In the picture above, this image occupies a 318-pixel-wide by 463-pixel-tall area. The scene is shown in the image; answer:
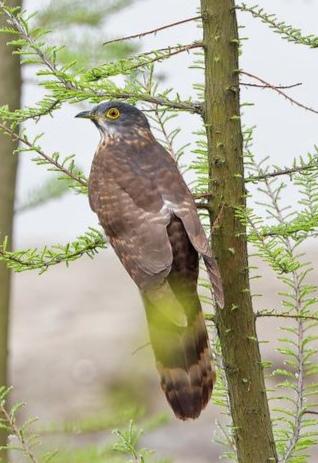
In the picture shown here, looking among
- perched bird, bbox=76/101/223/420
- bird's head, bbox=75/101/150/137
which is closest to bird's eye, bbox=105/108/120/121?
bird's head, bbox=75/101/150/137

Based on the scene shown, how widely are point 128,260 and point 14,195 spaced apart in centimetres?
272

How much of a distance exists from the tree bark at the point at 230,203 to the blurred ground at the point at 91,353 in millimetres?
5609

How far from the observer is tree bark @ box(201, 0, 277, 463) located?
2660 mm

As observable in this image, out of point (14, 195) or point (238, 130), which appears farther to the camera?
point (14, 195)

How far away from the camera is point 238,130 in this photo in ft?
8.77

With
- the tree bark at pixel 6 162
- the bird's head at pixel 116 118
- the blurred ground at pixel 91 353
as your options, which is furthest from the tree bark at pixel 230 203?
the blurred ground at pixel 91 353

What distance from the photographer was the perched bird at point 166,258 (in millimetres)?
2572

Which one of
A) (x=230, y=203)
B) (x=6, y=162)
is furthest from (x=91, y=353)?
(x=230, y=203)

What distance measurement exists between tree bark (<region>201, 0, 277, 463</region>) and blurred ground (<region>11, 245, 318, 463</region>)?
5609mm

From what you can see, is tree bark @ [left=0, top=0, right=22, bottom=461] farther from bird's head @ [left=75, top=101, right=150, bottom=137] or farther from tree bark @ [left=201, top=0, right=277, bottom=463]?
tree bark @ [left=201, top=0, right=277, bottom=463]

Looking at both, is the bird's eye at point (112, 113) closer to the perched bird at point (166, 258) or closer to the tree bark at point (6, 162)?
the perched bird at point (166, 258)

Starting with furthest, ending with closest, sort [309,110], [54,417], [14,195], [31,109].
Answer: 1. [54,417]
2. [14,195]
3. [31,109]
4. [309,110]

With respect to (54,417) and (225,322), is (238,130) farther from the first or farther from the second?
(54,417)

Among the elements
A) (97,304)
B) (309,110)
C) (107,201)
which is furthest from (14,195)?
(97,304)
